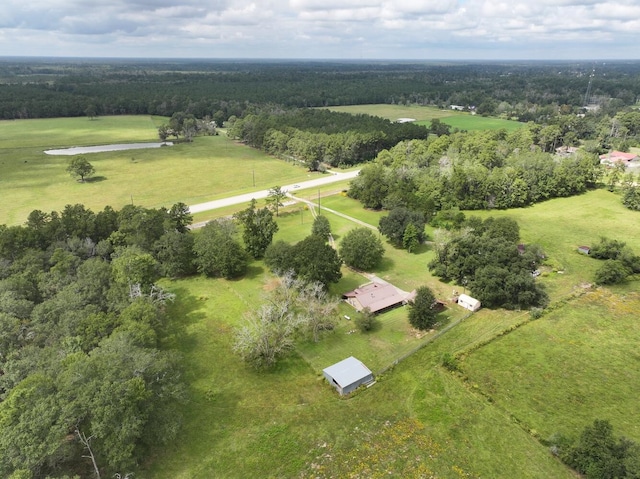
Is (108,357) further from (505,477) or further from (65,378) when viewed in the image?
(505,477)

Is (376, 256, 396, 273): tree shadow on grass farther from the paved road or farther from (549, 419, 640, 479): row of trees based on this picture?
the paved road

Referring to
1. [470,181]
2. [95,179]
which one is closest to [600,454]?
[470,181]

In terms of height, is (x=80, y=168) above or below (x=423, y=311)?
above

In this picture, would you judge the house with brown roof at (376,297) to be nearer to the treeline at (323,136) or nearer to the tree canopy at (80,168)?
the treeline at (323,136)

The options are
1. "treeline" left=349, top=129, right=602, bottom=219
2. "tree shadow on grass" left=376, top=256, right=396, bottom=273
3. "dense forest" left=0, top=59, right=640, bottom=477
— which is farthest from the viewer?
"treeline" left=349, top=129, right=602, bottom=219

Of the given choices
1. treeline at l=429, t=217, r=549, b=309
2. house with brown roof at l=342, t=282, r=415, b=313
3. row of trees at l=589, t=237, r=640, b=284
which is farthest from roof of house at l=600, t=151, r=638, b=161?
house with brown roof at l=342, t=282, r=415, b=313

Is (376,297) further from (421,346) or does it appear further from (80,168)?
(80,168)

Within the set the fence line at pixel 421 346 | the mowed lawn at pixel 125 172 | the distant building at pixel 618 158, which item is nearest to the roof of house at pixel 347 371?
the fence line at pixel 421 346
